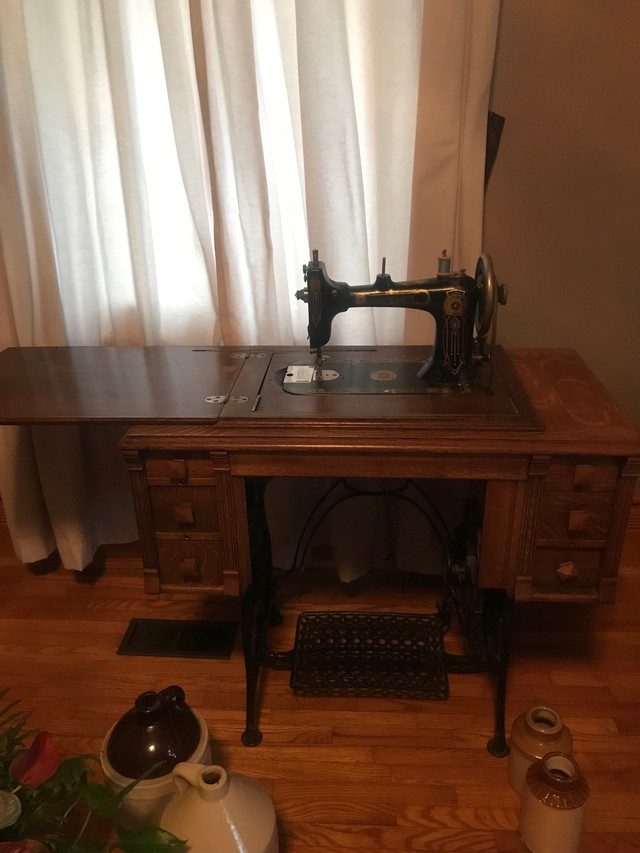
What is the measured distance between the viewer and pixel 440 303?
4.53ft

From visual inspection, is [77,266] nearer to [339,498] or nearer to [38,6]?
[38,6]

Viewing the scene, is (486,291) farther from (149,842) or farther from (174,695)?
(149,842)

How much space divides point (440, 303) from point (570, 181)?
657 mm

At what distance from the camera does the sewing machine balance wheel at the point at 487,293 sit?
1323mm

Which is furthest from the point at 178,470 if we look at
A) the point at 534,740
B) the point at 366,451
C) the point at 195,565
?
the point at 534,740

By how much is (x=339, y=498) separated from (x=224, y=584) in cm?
58

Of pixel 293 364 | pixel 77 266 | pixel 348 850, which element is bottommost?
pixel 348 850

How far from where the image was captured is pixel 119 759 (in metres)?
1.33

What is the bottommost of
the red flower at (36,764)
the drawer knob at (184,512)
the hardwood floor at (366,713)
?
the hardwood floor at (366,713)

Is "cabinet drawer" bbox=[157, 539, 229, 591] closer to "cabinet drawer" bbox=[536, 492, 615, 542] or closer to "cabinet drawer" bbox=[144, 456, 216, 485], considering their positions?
"cabinet drawer" bbox=[144, 456, 216, 485]

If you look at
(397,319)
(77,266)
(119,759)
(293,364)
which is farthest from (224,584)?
A: (77,266)

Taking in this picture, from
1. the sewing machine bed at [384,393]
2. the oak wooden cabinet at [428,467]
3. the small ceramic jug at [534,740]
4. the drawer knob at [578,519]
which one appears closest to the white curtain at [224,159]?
the sewing machine bed at [384,393]

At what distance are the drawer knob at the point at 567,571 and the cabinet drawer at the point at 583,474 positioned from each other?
0.51 ft

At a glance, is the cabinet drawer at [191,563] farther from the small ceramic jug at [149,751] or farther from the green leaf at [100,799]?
the green leaf at [100,799]
